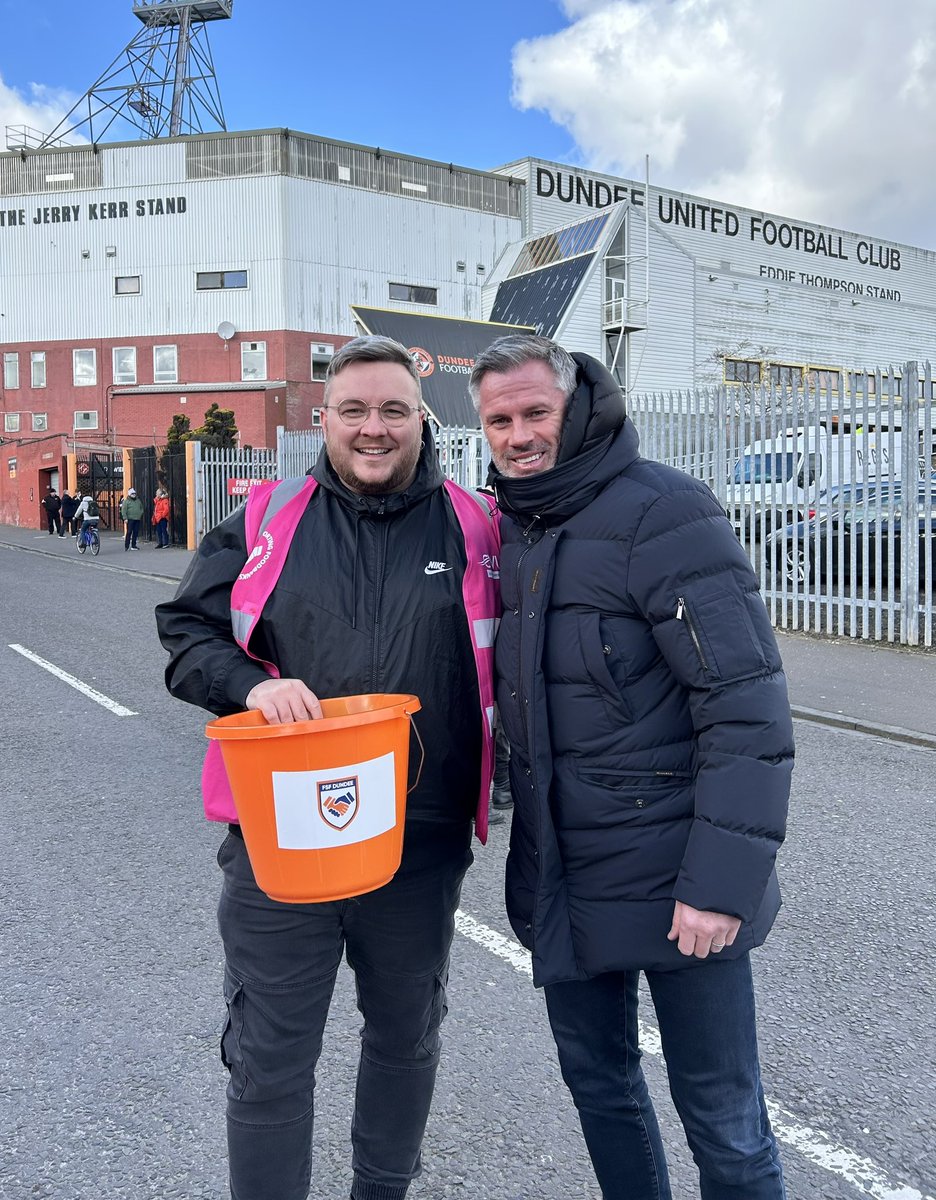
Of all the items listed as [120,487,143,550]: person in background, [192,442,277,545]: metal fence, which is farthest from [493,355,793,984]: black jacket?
[120,487,143,550]: person in background

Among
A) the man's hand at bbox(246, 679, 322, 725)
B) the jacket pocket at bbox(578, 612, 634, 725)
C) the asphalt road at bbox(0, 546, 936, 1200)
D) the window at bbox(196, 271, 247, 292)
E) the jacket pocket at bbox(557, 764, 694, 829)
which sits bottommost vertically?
the asphalt road at bbox(0, 546, 936, 1200)

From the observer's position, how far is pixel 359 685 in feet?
6.88

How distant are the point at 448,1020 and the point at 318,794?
5.23 feet

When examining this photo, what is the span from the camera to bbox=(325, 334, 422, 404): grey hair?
217 centimetres

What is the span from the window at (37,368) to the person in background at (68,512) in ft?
44.3

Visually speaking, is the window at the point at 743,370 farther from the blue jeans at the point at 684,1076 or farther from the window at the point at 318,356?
the blue jeans at the point at 684,1076

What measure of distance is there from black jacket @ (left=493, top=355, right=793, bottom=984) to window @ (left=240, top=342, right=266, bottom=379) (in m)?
38.5

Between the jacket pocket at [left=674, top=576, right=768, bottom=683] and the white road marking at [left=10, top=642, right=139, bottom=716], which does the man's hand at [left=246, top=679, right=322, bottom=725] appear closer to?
the jacket pocket at [left=674, top=576, right=768, bottom=683]

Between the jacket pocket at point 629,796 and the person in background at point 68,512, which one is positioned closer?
the jacket pocket at point 629,796

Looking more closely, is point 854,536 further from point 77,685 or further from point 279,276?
point 279,276

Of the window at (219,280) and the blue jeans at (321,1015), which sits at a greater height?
the window at (219,280)

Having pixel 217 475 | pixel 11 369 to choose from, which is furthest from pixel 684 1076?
pixel 11 369

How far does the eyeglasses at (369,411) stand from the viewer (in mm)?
2150

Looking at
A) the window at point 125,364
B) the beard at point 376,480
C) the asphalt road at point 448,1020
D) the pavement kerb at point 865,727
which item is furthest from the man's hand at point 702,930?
the window at point 125,364
